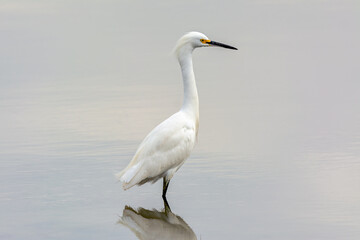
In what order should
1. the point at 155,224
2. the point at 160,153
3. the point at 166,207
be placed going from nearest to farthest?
the point at 155,224 → the point at 166,207 → the point at 160,153

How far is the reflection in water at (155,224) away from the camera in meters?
5.97

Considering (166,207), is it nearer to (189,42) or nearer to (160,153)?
(160,153)

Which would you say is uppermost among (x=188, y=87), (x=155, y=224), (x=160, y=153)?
(x=188, y=87)

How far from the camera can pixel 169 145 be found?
7.10 metres

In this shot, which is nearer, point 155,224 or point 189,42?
point 155,224

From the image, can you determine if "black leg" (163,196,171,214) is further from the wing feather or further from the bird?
the wing feather

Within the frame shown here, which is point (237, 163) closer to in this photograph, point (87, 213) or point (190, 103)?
point (190, 103)

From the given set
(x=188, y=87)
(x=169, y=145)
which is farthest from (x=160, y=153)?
(x=188, y=87)

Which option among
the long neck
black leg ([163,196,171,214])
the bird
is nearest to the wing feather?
the bird

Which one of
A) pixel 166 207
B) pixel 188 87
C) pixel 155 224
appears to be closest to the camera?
pixel 155 224

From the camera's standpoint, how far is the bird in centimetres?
700

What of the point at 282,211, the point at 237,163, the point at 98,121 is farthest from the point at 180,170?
the point at 98,121

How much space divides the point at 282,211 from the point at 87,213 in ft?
5.32

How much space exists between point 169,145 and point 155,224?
3.29 feet
